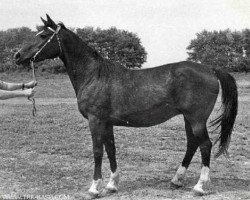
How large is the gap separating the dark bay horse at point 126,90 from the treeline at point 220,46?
37299 millimetres

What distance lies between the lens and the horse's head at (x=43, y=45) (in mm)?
6297

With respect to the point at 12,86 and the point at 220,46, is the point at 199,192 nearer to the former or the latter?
the point at 12,86

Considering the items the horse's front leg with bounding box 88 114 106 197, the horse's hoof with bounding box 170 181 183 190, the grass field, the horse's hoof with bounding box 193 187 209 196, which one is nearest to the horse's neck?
the horse's front leg with bounding box 88 114 106 197

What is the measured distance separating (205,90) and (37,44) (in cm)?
268

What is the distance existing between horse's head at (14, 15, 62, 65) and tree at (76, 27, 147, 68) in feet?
126

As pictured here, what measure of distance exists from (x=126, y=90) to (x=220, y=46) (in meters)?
42.7

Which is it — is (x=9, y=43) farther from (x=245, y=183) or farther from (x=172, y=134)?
(x=245, y=183)

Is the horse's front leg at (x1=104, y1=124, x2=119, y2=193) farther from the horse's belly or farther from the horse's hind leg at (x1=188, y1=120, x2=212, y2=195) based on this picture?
the horse's hind leg at (x1=188, y1=120, x2=212, y2=195)

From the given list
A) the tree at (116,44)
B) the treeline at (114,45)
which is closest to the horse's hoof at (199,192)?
the treeline at (114,45)

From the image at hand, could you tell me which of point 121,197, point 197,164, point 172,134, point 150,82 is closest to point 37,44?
point 150,82

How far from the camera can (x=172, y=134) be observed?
1122cm

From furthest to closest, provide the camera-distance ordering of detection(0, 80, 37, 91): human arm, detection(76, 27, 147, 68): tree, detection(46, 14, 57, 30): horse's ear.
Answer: detection(76, 27, 147, 68): tree, detection(46, 14, 57, 30): horse's ear, detection(0, 80, 37, 91): human arm

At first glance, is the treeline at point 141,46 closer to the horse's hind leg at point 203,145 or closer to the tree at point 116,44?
the tree at point 116,44

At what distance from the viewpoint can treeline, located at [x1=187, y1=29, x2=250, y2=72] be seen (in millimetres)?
43938
